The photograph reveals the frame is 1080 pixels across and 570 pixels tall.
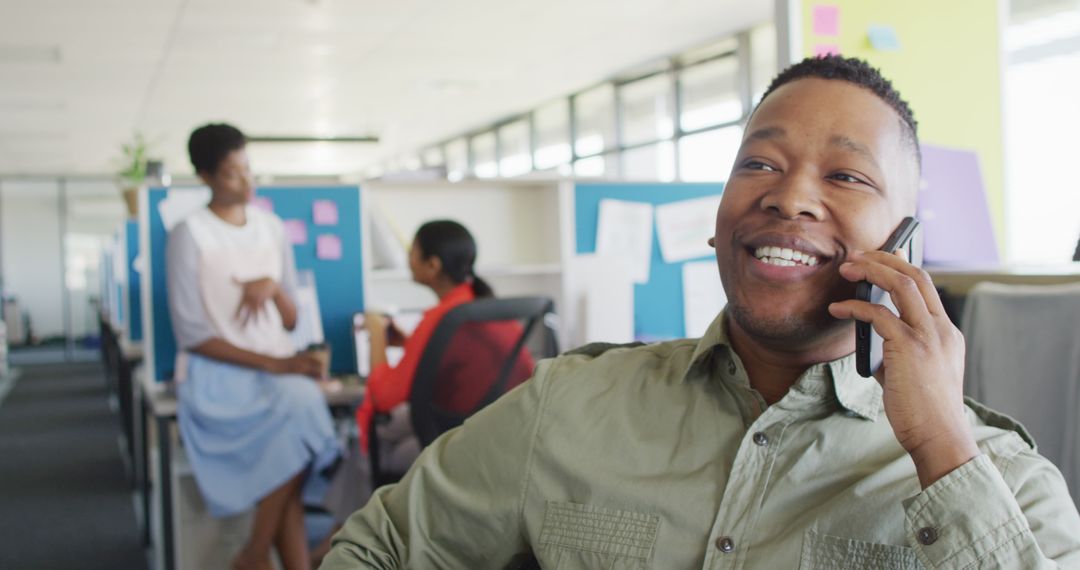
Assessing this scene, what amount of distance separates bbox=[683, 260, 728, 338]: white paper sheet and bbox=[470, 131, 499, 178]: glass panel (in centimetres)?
882

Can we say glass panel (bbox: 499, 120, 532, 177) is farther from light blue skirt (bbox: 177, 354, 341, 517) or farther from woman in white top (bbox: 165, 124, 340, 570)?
light blue skirt (bbox: 177, 354, 341, 517)

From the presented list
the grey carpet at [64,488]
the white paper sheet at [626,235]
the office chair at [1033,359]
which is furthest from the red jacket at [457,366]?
the grey carpet at [64,488]

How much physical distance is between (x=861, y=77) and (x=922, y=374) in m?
0.35

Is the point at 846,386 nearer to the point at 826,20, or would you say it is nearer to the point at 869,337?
the point at 869,337

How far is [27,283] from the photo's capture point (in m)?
15.4

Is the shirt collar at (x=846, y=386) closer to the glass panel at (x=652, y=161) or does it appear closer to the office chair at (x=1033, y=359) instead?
the office chair at (x=1033, y=359)

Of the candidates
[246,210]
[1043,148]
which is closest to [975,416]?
[246,210]

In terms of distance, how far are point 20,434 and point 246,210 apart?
5204 millimetres

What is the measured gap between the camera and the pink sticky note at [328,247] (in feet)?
11.0

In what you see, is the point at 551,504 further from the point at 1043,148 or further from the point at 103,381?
the point at 103,381

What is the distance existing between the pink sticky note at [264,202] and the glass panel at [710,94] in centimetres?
516

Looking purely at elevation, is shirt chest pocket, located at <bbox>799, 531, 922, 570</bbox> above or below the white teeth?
below

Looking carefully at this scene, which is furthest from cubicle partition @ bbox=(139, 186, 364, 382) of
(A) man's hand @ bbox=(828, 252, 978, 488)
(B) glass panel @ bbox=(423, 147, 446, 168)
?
(B) glass panel @ bbox=(423, 147, 446, 168)

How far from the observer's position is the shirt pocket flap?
98 centimetres
